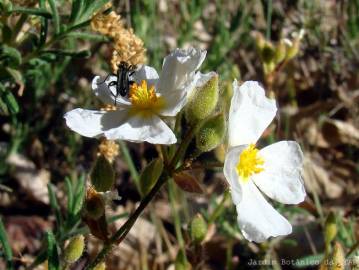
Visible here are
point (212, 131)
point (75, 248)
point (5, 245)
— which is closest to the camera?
point (212, 131)

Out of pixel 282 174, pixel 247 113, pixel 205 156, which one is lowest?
pixel 205 156

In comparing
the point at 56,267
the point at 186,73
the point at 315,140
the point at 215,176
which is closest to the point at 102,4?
the point at 186,73

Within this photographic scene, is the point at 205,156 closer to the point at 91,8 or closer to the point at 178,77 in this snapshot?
the point at 91,8

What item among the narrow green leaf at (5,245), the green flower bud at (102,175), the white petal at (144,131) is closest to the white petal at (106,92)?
the white petal at (144,131)

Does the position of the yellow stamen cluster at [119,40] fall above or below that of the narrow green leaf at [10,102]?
above

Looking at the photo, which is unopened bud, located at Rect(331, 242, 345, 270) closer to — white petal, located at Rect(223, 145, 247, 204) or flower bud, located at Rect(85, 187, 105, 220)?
white petal, located at Rect(223, 145, 247, 204)

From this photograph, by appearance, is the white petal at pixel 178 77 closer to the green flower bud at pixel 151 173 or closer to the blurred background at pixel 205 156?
the green flower bud at pixel 151 173

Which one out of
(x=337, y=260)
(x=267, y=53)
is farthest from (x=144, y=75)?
(x=267, y=53)
